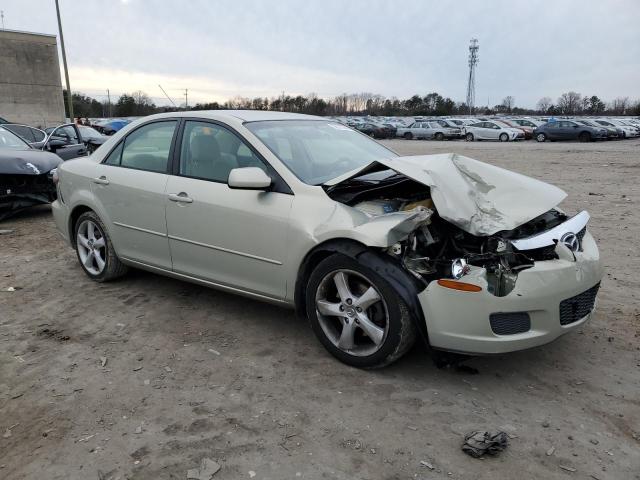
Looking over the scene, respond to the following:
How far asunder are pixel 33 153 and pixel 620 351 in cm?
869

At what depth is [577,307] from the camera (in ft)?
10.9

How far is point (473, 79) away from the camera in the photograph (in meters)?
84.7

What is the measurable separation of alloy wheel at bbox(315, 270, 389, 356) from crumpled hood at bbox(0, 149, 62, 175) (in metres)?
6.52

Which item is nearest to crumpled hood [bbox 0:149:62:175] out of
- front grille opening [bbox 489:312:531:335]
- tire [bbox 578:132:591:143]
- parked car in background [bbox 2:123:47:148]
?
parked car in background [bbox 2:123:47:148]

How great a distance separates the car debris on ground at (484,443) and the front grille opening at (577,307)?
872 mm

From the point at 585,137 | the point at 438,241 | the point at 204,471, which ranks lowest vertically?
the point at 204,471

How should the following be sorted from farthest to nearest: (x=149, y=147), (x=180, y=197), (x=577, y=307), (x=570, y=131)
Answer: (x=570, y=131)
(x=149, y=147)
(x=180, y=197)
(x=577, y=307)

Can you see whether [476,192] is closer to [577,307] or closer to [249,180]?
[577,307]

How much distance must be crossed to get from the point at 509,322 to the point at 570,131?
34289 millimetres

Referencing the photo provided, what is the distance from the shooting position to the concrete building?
36312mm

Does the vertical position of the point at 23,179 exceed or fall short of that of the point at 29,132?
it falls short

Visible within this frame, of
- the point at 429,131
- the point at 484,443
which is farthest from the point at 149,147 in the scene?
the point at 429,131

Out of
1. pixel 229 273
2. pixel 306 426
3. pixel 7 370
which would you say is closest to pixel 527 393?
pixel 306 426

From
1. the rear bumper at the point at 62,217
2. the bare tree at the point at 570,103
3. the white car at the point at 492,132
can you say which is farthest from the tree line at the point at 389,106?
the rear bumper at the point at 62,217
